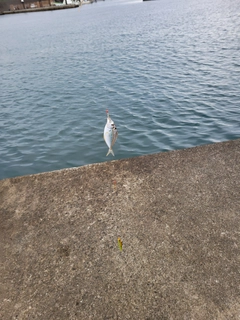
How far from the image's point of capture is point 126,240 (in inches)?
131

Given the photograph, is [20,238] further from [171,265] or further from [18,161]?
[18,161]

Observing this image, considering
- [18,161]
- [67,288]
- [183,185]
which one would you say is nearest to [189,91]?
[18,161]

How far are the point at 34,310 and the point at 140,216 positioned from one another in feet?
5.39

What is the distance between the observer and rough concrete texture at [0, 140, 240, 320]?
8.84 ft

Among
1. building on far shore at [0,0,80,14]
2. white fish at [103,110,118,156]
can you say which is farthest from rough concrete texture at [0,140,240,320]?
building on far shore at [0,0,80,14]

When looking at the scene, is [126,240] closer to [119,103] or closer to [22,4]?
[119,103]

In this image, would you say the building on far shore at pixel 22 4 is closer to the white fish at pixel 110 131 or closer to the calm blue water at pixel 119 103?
the calm blue water at pixel 119 103

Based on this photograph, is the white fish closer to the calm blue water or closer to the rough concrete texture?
the rough concrete texture

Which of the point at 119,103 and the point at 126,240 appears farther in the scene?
the point at 119,103

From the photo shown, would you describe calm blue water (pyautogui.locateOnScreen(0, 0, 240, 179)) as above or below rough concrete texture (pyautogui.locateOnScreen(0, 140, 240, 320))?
below

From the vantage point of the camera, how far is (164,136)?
9.25 meters

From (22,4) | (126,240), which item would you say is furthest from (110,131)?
(22,4)

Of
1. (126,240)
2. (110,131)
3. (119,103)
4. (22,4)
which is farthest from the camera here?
(22,4)

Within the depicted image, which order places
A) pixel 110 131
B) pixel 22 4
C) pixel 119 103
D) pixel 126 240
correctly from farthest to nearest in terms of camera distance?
pixel 22 4 < pixel 119 103 < pixel 110 131 < pixel 126 240
